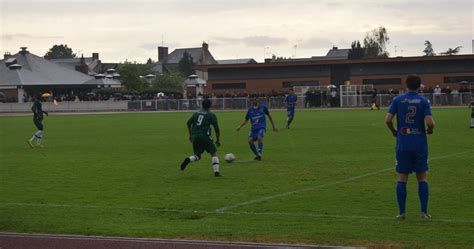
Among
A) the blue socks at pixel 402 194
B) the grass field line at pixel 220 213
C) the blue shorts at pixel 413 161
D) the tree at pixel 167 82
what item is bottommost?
the grass field line at pixel 220 213

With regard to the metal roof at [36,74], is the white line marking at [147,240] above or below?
below

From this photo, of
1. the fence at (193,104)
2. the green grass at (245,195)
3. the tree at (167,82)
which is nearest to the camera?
the green grass at (245,195)

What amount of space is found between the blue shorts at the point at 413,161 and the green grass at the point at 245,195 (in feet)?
2.52

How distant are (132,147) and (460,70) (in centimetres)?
5331

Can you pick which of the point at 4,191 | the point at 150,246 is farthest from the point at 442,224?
the point at 4,191

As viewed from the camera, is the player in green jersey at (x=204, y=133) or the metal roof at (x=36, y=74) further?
the metal roof at (x=36, y=74)

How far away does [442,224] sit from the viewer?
35.8 ft

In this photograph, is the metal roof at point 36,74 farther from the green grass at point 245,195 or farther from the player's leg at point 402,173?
the player's leg at point 402,173

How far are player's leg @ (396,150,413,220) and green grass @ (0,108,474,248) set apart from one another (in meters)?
0.27

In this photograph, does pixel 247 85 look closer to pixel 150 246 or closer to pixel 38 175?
pixel 38 175

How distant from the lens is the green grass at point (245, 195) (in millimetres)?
10609


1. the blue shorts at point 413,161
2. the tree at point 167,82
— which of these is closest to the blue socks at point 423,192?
the blue shorts at point 413,161

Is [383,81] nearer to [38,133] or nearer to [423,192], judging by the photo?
[38,133]

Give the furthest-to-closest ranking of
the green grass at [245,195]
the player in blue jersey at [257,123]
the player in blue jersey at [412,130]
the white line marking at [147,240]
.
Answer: the player in blue jersey at [257,123]
the player in blue jersey at [412,130]
the green grass at [245,195]
the white line marking at [147,240]
